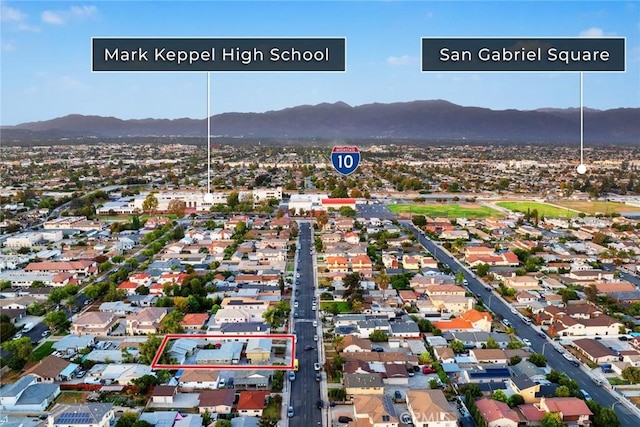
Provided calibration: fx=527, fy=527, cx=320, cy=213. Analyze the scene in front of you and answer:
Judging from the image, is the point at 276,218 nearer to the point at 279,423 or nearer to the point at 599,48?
the point at 279,423

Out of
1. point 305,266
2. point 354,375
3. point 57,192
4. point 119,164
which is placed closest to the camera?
point 354,375

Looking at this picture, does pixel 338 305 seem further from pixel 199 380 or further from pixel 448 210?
pixel 448 210

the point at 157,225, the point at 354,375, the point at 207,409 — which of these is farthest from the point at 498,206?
the point at 207,409

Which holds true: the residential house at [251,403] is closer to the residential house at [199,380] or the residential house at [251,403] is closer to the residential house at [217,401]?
the residential house at [217,401]

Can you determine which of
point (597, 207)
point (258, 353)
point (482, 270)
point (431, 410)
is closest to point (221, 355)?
point (258, 353)

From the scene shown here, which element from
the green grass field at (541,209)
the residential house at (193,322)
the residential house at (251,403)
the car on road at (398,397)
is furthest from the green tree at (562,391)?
the green grass field at (541,209)

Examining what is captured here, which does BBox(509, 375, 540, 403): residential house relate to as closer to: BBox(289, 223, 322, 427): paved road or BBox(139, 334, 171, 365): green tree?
BBox(289, 223, 322, 427): paved road
